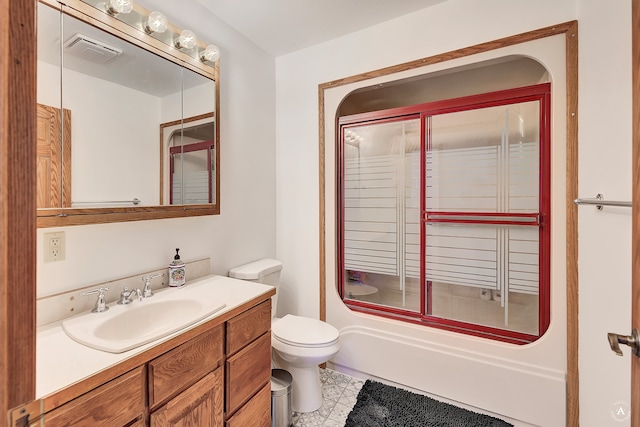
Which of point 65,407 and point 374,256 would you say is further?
point 374,256

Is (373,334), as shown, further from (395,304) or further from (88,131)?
(88,131)

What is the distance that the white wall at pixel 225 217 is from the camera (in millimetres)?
1305

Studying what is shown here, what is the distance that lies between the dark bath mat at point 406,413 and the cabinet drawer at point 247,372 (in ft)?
2.15

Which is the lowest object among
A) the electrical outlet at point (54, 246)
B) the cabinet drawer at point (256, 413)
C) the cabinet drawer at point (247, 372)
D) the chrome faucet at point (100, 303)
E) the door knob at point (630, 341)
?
the cabinet drawer at point (256, 413)

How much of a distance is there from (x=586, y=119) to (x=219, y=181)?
6.70 ft

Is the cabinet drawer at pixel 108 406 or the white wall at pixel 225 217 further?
the white wall at pixel 225 217

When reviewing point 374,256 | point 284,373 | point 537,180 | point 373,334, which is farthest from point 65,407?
point 537,180

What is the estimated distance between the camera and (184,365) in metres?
1.09

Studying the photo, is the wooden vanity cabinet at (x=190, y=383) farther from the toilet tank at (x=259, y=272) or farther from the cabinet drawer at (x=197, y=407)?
the toilet tank at (x=259, y=272)

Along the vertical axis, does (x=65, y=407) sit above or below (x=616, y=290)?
below

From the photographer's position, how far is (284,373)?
6.00ft

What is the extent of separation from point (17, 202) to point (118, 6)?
1.39 m

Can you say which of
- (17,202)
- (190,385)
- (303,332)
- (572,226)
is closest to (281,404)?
(303,332)

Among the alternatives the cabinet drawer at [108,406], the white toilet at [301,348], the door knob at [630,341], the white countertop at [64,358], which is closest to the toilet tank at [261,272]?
Answer: the white toilet at [301,348]
